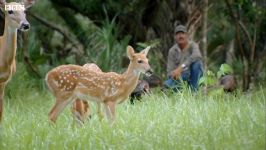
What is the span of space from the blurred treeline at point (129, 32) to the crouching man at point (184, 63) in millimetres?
1302

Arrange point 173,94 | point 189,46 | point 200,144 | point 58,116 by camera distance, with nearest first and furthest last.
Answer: point 200,144, point 58,116, point 173,94, point 189,46

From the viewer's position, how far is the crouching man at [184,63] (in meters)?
13.6

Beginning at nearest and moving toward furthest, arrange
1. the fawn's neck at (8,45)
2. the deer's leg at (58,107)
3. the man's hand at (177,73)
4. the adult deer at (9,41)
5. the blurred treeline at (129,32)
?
the deer's leg at (58,107), the adult deer at (9,41), the fawn's neck at (8,45), the man's hand at (177,73), the blurred treeline at (129,32)

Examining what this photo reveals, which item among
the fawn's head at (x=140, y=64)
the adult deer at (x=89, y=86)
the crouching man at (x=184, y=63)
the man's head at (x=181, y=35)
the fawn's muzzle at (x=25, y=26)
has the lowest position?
the crouching man at (x=184, y=63)

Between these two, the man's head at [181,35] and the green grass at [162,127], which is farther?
the man's head at [181,35]

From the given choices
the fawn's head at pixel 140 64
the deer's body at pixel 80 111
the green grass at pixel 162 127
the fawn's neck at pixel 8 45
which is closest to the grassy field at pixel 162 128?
the green grass at pixel 162 127

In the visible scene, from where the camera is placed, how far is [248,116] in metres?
9.04

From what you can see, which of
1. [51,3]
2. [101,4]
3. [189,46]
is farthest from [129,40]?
[189,46]

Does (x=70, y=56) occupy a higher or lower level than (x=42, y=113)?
lower

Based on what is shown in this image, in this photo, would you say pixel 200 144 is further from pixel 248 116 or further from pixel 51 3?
pixel 51 3

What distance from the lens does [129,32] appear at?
62.4 ft

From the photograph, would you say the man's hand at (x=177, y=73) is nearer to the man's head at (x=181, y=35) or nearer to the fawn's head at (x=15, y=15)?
the man's head at (x=181, y=35)

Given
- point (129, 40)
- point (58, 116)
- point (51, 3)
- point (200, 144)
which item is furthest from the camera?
point (51, 3)

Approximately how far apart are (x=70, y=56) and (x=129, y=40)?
1.54 metres
